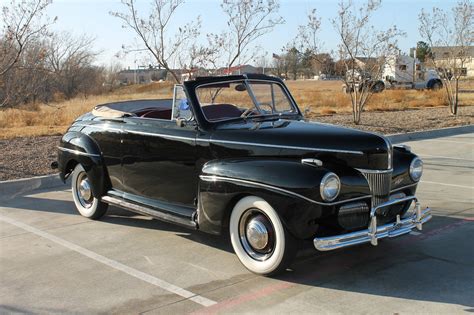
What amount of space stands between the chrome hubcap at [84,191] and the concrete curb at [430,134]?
8.36 metres

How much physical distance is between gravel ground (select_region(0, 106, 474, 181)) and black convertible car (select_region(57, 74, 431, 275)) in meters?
3.16

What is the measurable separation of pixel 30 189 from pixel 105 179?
8.38 ft

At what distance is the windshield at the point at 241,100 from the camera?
5191 millimetres

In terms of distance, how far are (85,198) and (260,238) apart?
2997 mm

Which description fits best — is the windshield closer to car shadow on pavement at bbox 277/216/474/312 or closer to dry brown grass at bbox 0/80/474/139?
car shadow on pavement at bbox 277/216/474/312

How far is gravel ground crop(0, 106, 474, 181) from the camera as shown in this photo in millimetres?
8680

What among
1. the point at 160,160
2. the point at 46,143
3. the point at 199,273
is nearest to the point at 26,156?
the point at 46,143

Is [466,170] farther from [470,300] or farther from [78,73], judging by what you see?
[78,73]

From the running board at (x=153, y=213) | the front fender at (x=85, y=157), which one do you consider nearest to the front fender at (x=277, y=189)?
the running board at (x=153, y=213)

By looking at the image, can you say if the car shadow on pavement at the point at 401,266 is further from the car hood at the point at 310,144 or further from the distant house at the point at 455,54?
the distant house at the point at 455,54

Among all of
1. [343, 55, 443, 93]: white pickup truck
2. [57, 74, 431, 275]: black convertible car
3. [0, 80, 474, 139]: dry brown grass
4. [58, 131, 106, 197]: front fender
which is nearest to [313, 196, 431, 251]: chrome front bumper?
[57, 74, 431, 275]: black convertible car

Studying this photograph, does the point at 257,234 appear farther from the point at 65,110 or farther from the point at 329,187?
the point at 65,110

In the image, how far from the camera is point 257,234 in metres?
4.29

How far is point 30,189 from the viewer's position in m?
7.97
